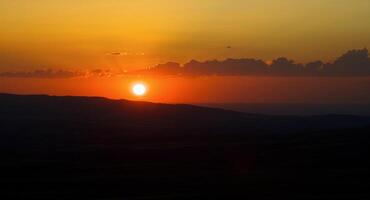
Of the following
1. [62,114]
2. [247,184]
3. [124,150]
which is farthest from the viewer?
[62,114]

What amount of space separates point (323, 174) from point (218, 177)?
6.30 meters

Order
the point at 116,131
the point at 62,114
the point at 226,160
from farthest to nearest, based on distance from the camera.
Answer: the point at 62,114 → the point at 116,131 → the point at 226,160

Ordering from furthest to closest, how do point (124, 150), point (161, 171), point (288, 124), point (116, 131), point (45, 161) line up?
1. point (288, 124)
2. point (116, 131)
3. point (124, 150)
4. point (45, 161)
5. point (161, 171)

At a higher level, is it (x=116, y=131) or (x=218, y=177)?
(x=116, y=131)

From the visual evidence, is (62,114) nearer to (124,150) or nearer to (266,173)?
(124,150)

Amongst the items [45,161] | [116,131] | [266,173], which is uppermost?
[116,131]

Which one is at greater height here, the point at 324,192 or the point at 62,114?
the point at 62,114

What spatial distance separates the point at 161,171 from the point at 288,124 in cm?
9236

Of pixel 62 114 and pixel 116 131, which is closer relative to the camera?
pixel 116 131

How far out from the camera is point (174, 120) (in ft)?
473

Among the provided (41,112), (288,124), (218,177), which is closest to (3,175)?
(218,177)

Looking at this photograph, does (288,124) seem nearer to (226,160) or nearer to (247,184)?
(226,160)

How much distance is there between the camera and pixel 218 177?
4206cm

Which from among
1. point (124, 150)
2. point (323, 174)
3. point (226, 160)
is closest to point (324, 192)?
point (323, 174)
